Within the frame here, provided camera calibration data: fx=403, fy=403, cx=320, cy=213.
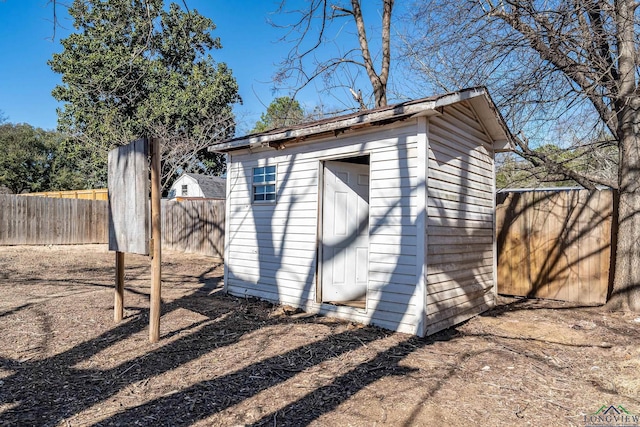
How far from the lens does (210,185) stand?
25750mm

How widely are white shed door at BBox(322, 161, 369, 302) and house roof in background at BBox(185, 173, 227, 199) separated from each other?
19.0m

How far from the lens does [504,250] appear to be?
7523mm

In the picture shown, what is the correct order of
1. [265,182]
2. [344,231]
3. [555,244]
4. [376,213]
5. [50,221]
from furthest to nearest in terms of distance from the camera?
[50,221] < [555,244] < [265,182] < [344,231] < [376,213]

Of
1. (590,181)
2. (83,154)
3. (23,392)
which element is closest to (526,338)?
(590,181)

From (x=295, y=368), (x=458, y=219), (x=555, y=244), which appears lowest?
(x=295, y=368)

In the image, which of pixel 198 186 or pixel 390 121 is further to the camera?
pixel 198 186

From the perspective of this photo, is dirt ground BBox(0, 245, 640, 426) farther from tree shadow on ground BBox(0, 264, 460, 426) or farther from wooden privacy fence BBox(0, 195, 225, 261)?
wooden privacy fence BBox(0, 195, 225, 261)

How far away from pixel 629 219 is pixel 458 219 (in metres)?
2.56

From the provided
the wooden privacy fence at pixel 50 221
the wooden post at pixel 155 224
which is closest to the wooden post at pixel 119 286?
the wooden post at pixel 155 224

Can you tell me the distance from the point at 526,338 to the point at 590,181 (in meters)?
3.76

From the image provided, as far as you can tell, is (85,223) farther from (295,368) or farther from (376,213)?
(295,368)

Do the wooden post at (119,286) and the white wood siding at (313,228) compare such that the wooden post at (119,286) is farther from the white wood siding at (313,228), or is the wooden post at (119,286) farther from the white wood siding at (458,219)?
the white wood siding at (458,219)

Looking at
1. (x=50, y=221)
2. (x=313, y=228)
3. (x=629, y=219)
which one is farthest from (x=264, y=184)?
(x=50, y=221)

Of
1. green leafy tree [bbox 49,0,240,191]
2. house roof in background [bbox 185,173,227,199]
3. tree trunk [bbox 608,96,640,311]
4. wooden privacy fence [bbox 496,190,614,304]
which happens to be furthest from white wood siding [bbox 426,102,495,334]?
house roof in background [bbox 185,173,227,199]
